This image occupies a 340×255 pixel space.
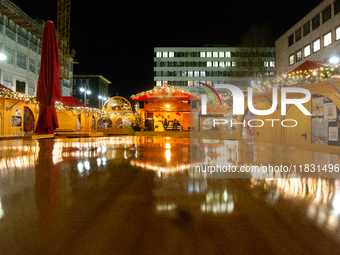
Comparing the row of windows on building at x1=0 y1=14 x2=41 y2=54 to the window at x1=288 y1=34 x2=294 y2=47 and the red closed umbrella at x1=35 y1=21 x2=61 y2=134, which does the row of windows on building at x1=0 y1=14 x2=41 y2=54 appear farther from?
the window at x1=288 y1=34 x2=294 y2=47

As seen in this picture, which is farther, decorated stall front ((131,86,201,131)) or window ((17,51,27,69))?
window ((17,51,27,69))

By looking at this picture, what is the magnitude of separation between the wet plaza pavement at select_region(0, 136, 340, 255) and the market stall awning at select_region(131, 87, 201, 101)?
16.3 meters

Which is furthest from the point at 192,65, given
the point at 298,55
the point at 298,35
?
the point at 298,55

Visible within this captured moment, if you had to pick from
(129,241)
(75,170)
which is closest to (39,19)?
(75,170)

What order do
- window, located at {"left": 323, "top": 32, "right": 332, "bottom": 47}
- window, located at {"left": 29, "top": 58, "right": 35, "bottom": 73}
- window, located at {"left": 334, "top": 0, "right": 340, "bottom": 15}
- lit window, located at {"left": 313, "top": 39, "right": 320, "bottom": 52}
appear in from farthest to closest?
window, located at {"left": 29, "top": 58, "right": 35, "bottom": 73}, lit window, located at {"left": 313, "top": 39, "right": 320, "bottom": 52}, window, located at {"left": 323, "top": 32, "right": 332, "bottom": 47}, window, located at {"left": 334, "top": 0, "right": 340, "bottom": 15}

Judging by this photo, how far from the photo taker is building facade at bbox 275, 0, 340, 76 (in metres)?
21.2

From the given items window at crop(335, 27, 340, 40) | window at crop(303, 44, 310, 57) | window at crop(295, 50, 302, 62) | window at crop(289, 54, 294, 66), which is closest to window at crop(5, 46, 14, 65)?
window at crop(335, 27, 340, 40)

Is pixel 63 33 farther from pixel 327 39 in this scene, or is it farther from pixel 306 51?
pixel 327 39

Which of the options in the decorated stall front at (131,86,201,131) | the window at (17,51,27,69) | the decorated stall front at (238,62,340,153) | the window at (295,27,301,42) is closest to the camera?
the decorated stall front at (238,62,340,153)

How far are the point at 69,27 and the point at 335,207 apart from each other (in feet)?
129

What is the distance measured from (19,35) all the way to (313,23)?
35495 mm

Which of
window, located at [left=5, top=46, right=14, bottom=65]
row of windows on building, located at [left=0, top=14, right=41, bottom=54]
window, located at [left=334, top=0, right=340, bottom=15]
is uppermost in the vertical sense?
window, located at [left=334, top=0, right=340, bottom=15]

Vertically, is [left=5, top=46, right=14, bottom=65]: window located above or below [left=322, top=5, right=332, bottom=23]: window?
below

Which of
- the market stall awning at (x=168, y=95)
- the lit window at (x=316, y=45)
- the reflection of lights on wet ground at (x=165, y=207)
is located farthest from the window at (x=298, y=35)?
the reflection of lights on wet ground at (x=165, y=207)
